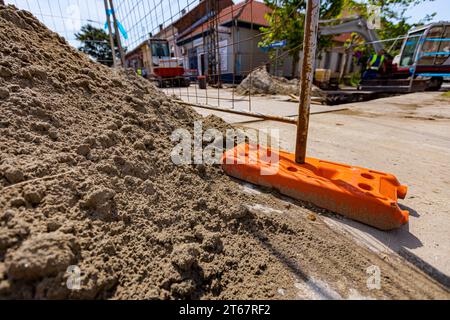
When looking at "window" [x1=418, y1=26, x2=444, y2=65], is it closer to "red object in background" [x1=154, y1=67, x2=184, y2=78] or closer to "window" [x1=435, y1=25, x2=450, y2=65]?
"window" [x1=435, y1=25, x2=450, y2=65]

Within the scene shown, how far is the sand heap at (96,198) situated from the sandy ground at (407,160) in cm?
67

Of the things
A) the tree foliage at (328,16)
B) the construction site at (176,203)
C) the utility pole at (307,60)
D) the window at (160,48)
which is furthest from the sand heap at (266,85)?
the utility pole at (307,60)

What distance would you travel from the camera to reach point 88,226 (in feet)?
2.94

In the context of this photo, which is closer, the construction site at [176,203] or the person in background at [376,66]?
the construction site at [176,203]

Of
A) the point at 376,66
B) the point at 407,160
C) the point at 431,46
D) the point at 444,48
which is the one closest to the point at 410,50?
the point at 431,46

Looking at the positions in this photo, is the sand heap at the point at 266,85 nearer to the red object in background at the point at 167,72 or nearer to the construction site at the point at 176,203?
the red object in background at the point at 167,72

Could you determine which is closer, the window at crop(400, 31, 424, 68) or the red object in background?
the window at crop(400, 31, 424, 68)

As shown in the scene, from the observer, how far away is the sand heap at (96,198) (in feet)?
2.45

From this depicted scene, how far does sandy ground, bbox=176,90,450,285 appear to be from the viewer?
1044mm

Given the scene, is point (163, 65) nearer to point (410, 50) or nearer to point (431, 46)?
point (410, 50)

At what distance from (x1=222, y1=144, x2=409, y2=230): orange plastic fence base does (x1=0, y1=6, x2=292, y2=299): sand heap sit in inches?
8.2

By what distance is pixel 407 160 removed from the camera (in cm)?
205

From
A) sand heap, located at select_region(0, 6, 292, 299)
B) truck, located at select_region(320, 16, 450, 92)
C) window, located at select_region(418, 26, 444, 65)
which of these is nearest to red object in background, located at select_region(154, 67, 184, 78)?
truck, located at select_region(320, 16, 450, 92)
